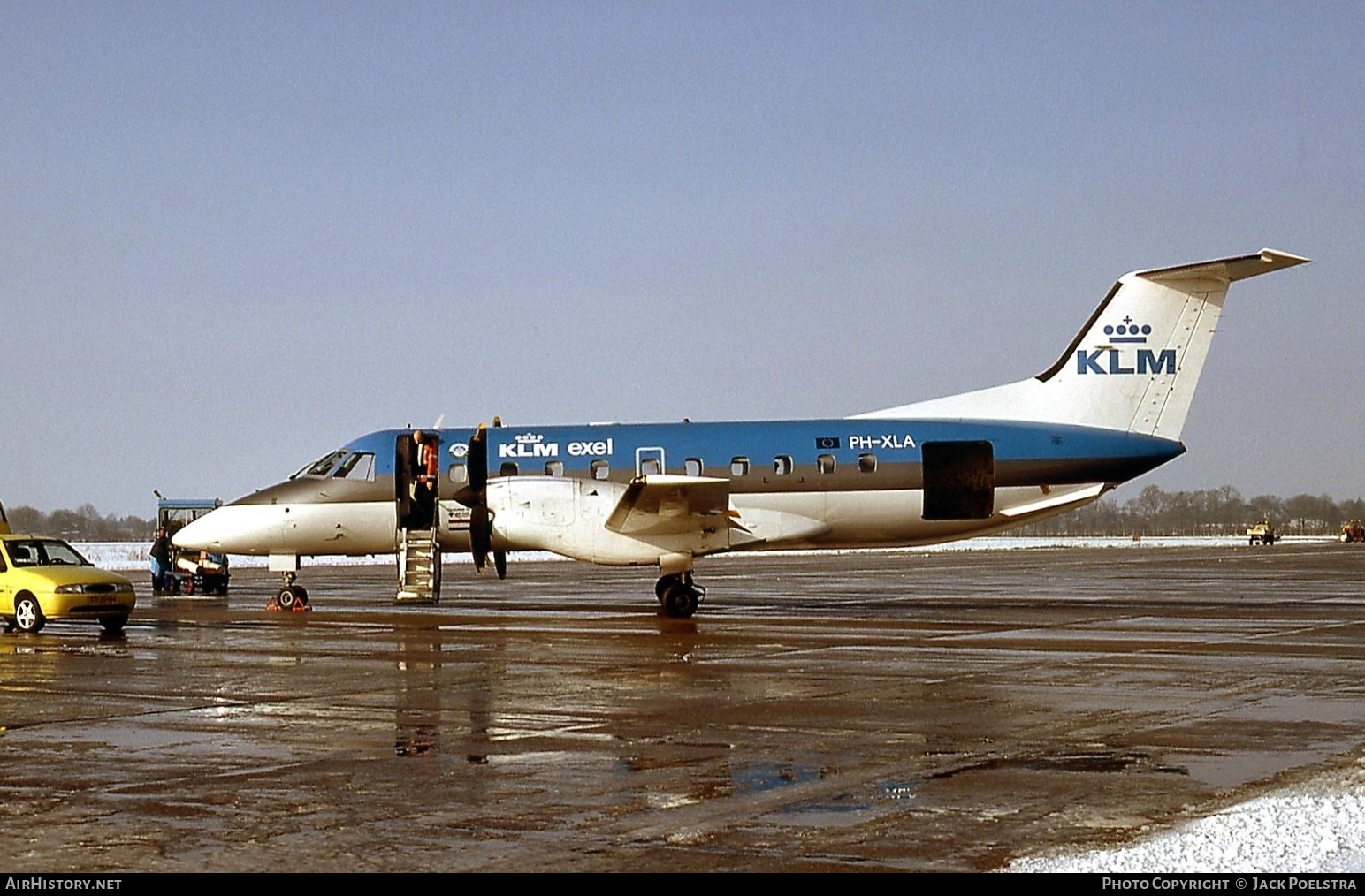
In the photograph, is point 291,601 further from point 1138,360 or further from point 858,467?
point 1138,360

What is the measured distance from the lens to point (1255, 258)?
24.2 m

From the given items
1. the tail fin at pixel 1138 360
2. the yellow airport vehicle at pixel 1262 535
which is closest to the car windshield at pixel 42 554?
the tail fin at pixel 1138 360

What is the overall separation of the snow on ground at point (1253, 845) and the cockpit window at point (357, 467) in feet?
70.5

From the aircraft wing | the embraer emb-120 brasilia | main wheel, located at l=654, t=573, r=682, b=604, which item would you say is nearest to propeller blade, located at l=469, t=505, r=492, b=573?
the embraer emb-120 brasilia

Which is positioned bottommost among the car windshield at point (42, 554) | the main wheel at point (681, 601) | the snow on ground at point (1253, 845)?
the snow on ground at point (1253, 845)

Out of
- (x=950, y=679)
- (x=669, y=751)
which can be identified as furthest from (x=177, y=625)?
(x=669, y=751)

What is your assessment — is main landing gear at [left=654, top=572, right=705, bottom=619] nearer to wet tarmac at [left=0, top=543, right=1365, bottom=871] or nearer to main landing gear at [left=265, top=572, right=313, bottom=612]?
wet tarmac at [left=0, top=543, right=1365, bottom=871]

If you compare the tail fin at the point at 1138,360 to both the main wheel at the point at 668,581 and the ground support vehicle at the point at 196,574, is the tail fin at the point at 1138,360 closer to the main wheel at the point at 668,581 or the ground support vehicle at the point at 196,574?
the main wheel at the point at 668,581

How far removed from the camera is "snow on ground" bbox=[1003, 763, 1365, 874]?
6746mm

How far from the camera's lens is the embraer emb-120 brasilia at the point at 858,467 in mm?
25672

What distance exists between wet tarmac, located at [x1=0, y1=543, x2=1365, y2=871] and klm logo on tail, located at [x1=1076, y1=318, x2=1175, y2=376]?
4486mm

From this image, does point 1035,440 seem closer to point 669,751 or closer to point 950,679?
point 950,679
